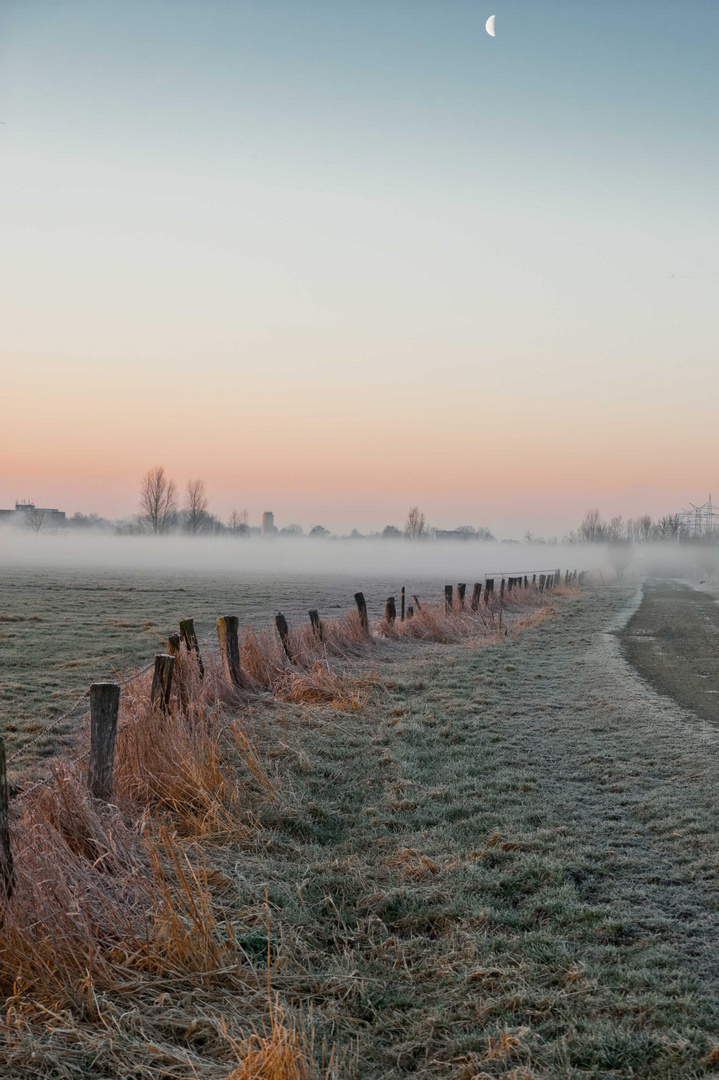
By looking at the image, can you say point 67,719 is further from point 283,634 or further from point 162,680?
point 162,680

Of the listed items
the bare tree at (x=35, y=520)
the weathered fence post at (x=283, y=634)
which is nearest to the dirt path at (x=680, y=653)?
the weathered fence post at (x=283, y=634)

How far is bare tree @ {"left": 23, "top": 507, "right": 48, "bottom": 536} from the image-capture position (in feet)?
508

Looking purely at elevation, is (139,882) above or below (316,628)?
below

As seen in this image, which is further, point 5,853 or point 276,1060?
point 5,853

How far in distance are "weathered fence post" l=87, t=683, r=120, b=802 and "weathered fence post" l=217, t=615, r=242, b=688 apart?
14.4 ft

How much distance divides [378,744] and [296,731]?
933 mm

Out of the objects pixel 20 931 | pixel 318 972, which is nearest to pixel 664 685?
pixel 318 972

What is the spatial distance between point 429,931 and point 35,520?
551 feet

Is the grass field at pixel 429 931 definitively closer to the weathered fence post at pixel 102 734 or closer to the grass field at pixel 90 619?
the weathered fence post at pixel 102 734

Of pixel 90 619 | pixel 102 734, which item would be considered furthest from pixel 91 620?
pixel 102 734

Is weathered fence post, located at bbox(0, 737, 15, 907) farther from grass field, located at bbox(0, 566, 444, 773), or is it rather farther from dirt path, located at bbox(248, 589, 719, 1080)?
grass field, located at bbox(0, 566, 444, 773)

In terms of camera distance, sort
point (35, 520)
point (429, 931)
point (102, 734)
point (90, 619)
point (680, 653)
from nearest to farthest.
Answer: point (429, 931), point (102, 734), point (680, 653), point (90, 619), point (35, 520)

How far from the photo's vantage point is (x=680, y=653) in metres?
18.7

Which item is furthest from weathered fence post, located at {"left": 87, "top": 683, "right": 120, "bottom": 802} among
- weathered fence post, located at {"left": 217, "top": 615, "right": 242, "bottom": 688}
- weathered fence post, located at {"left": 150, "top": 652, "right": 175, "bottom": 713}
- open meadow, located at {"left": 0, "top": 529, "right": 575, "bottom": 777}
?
weathered fence post, located at {"left": 217, "top": 615, "right": 242, "bottom": 688}
